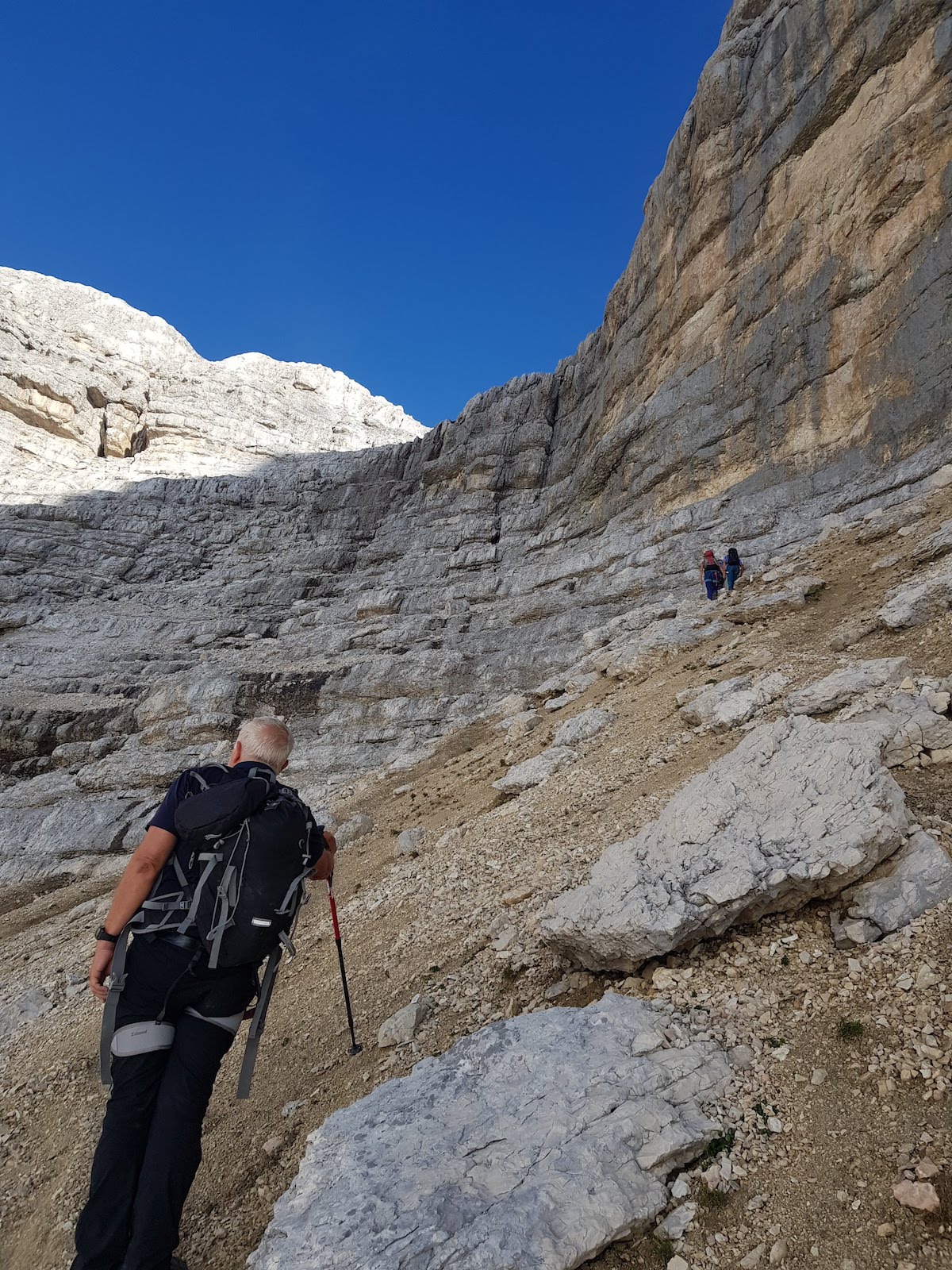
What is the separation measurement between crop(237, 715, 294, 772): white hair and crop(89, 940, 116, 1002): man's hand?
3.82 ft

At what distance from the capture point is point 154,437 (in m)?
56.9

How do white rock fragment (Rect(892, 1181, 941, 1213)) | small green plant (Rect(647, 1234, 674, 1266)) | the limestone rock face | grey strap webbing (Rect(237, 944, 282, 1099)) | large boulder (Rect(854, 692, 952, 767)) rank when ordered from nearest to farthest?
white rock fragment (Rect(892, 1181, 941, 1213))
small green plant (Rect(647, 1234, 674, 1266))
grey strap webbing (Rect(237, 944, 282, 1099))
large boulder (Rect(854, 692, 952, 767))
the limestone rock face

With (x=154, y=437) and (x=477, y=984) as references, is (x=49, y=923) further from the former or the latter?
(x=154, y=437)

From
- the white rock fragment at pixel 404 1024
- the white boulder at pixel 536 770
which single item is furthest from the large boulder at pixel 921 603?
the white rock fragment at pixel 404 1024

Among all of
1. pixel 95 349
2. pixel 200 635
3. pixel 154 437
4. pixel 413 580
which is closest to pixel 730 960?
pixel 413 580

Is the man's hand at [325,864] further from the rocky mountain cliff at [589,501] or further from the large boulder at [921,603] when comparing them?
the rocky mountain cliff at [589,501]

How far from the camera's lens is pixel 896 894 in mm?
3555

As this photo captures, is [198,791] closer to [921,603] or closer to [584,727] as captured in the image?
[584,727]

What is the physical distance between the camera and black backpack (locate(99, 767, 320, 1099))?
3.14 m

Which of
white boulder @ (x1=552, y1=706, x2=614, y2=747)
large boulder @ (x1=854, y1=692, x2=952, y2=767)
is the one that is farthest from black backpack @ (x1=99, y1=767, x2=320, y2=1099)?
white boulder @ (x1=552, y1=706, x2=614, y2=747)

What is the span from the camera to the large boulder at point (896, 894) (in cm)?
346

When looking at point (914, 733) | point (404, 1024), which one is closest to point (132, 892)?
point (404, 1024)

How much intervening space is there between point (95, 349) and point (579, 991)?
3187 inches

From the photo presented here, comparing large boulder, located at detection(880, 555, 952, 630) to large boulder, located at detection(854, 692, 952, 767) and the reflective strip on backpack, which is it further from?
the reflective strip on backpack
